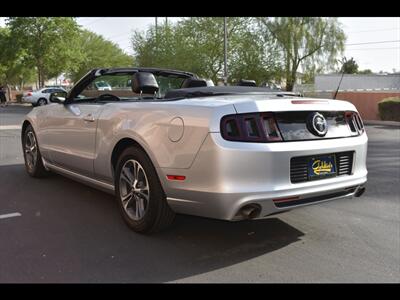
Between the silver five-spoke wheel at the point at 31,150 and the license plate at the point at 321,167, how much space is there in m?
3.92

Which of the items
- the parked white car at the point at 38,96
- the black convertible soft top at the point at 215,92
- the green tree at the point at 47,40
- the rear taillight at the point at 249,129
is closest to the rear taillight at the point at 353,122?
→ the black convertible soft top at the point at 215,92

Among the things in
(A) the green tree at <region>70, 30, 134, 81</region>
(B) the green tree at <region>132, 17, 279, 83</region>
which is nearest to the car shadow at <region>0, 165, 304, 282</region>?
(B) the green tree at <region>132, 17, 279, 83</region>

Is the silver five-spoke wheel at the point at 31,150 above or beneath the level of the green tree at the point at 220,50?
beneath

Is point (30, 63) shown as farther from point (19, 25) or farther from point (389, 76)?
point (389, 76)

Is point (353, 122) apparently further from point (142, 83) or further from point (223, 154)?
point (142, 83)

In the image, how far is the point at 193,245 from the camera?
143 inches

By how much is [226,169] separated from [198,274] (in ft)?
2.54

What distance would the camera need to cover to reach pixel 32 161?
600cm

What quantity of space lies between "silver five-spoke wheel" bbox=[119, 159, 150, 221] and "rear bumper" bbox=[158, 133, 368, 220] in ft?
1.49

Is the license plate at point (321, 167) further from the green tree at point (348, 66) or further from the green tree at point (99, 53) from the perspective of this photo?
the green tree at point (99, 53)

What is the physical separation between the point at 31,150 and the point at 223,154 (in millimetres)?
3815

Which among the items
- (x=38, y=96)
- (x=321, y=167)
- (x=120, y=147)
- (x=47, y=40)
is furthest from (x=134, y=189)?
(x=47, y=40)

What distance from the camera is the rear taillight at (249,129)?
3182 millimetres

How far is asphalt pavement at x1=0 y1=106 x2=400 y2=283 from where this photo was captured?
3092 millimetres
